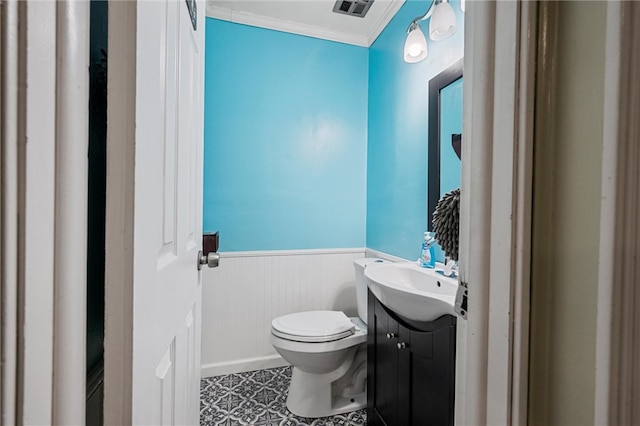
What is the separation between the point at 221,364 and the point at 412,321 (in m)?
1.47

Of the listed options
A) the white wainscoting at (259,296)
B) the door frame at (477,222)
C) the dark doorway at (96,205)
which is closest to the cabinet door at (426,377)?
the door frame at (477,222)

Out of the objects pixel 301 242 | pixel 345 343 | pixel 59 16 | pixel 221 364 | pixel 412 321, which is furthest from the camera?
pixel 301 242

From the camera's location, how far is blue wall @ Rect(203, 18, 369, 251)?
2018 millimetres

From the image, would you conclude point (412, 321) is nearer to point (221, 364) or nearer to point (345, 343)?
point (345, 343)

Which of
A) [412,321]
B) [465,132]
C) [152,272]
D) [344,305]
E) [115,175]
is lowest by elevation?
[344,305]

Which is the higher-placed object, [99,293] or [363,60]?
[363,60]

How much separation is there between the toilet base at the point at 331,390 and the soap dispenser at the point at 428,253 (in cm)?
67

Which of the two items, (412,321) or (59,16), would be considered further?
(412,321)

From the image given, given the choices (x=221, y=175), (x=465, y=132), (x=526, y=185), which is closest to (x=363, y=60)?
(x=221, y=175)

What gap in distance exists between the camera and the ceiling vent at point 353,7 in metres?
1.85

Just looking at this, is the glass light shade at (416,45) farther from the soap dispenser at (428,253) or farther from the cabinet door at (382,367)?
the cabinet door at (382,367)

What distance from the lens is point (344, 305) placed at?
2266mm

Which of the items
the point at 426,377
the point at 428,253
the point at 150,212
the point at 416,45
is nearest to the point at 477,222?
the point at 150,212

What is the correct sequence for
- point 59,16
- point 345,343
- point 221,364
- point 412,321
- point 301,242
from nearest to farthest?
1. point 59,16
2. point 412,321
3. point 345,343
4. point 221,364
5. point 301,242
